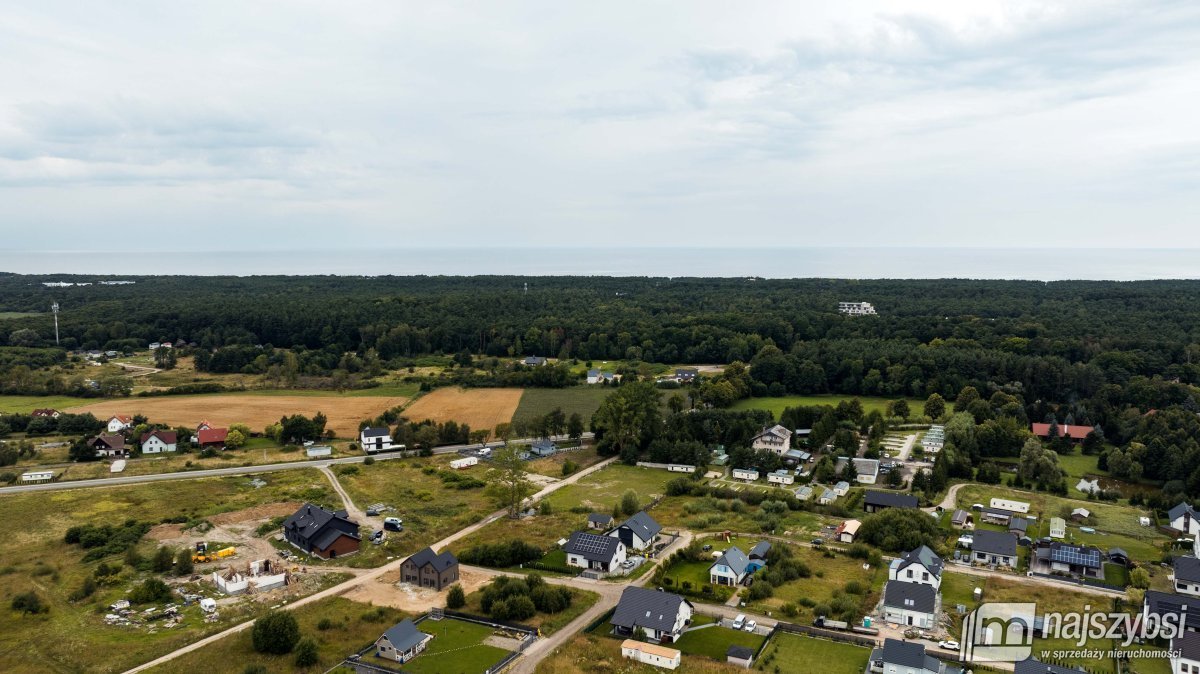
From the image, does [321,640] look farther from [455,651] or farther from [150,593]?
[150,593]

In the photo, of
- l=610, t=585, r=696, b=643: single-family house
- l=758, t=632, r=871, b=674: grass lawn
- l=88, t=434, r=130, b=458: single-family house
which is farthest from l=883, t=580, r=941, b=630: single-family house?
l=88, t=434, r=130, b=458: single-family house

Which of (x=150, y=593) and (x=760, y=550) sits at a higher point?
(x=760, y=550)

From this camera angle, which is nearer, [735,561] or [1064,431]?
[735,561]

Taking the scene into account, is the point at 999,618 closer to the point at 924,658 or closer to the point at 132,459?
the point at 924,658


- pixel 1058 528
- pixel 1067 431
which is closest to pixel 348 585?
pixel 1058 528

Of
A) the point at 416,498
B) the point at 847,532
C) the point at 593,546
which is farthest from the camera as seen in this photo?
the point at 416,498

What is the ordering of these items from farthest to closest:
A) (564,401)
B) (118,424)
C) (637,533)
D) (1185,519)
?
(564,401), (118,424), (1185,519), (637,533)

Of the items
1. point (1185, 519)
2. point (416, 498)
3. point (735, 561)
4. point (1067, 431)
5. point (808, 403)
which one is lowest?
point (416, 498)

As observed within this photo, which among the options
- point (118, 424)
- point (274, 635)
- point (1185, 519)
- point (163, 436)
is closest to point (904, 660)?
point (274, 635)
